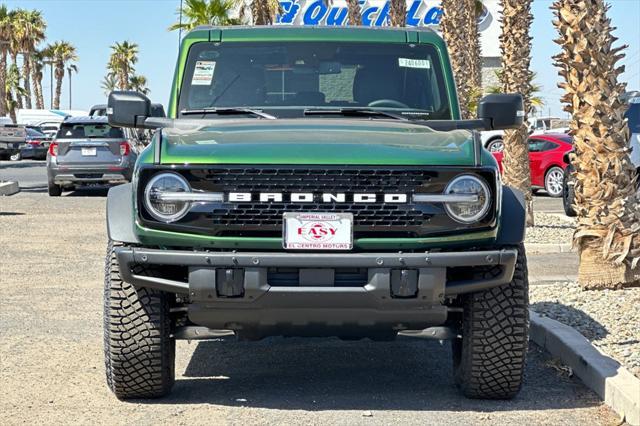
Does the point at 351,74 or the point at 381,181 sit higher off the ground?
the point at 351,74

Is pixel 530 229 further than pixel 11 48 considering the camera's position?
No

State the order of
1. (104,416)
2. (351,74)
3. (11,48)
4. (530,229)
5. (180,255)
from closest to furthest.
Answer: (180,255), (104,416), (351,74), (530,229), (11,48)

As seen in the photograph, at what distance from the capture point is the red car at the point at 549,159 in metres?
24.3

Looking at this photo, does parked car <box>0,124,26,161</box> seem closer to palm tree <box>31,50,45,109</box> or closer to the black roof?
the black roof

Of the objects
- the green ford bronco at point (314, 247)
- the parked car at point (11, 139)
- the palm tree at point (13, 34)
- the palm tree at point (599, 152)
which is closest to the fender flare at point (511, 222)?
the green ford bronco at point (314, 247)

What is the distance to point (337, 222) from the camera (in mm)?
5844

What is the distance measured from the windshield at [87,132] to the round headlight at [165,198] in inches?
732

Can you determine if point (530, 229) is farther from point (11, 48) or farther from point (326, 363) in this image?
point (11, 48)

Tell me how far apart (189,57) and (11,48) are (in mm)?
81003

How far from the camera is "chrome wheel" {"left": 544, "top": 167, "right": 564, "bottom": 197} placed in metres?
25.0

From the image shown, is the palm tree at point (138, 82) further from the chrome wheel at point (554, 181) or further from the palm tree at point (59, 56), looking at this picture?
the chrome wheel at point (554, 181)

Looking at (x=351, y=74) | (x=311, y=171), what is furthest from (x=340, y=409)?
(x=351, y=74)

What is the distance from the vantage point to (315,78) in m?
7.60

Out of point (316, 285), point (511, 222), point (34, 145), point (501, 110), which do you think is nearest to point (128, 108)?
point (316, 285)
